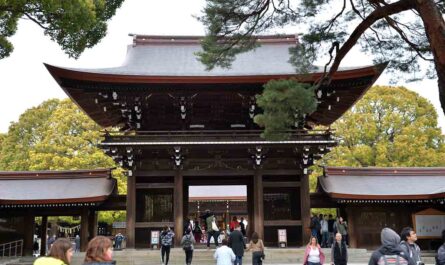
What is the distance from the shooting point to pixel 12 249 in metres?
20.4

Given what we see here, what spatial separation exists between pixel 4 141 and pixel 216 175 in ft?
92.7

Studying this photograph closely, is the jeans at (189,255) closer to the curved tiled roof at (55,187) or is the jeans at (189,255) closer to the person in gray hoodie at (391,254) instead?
the curved tiled roof at (55,187)

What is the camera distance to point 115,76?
667 inches

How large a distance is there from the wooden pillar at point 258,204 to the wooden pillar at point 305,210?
1627 mm

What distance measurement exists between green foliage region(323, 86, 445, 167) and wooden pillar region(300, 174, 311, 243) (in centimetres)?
1514

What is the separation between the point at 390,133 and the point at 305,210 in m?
18.0

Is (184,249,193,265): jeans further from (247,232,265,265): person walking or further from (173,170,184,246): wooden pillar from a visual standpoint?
(247,232,265,265): person walking

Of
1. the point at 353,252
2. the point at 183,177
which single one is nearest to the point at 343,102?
the point at 353,252

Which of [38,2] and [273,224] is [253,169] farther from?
[38,2]

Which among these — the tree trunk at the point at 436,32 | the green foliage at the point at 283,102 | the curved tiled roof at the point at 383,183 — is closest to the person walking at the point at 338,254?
the green foliage at the point at 283,102

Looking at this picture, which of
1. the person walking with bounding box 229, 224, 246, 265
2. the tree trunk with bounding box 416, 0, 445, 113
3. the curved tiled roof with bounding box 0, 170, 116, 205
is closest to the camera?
the tree trunk with bounding box 416, 0, 445, 113

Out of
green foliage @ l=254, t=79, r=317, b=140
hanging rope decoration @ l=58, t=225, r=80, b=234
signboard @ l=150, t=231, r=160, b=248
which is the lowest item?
signboard @ l=150, t=231, r=160, b=248

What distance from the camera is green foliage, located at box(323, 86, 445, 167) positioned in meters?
31.4

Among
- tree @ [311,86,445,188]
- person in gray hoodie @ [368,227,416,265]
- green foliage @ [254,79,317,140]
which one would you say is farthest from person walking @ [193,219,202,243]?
person in gray hoodie @ [368,227,416,265]
